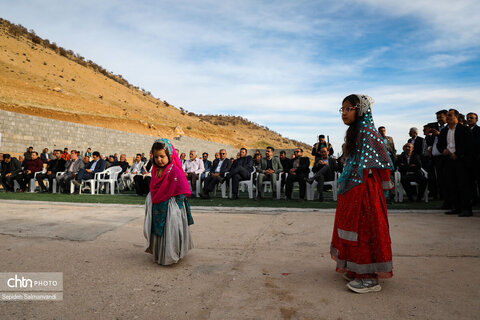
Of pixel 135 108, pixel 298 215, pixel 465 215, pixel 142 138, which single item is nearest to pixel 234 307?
pixel 298 215

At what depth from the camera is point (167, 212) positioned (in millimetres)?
3623

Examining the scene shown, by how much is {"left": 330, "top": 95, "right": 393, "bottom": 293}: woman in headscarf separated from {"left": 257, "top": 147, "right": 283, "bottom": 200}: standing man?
22.4 feet

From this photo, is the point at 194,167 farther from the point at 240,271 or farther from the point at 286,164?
the point at 240,271

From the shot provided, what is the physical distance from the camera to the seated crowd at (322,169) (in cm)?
630

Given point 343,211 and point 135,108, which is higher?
point 135,108

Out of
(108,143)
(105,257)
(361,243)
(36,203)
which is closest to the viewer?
(361,243)

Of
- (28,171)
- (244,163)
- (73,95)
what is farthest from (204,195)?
(73,95)

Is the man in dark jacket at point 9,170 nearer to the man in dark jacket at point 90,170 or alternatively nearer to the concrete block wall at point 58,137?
the man in dark jacket at point 90,170

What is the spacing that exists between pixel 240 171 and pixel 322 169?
96.7 inches

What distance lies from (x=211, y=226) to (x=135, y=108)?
3910 cm

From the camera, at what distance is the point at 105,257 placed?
379 cm

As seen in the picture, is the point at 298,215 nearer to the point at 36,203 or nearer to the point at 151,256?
the point at 151,256

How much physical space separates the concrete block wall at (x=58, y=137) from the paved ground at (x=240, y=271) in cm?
1632

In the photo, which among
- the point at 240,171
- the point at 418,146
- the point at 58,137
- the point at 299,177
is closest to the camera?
the point at 418,146
